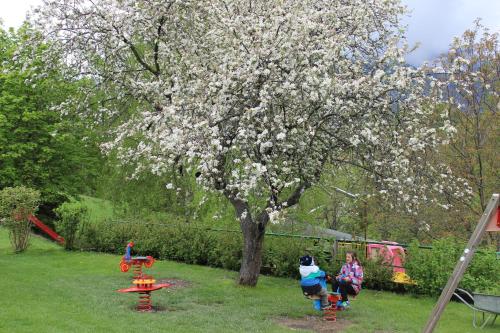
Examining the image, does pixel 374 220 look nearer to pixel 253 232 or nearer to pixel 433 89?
pixel 253 232

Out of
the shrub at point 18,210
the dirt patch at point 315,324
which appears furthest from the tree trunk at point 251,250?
the shrub at point 18,210

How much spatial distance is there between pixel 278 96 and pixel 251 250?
4.91m

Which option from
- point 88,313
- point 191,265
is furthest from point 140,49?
point 88,313

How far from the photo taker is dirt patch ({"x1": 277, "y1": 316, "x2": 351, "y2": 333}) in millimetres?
9883

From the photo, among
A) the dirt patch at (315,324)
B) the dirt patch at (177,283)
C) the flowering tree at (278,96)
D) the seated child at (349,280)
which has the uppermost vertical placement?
the flowering tree at (278,96)

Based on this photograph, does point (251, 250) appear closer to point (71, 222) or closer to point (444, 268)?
point (444, 268)

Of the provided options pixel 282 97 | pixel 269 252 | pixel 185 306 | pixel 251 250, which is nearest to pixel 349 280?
pixel 251 250

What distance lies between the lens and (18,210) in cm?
2025

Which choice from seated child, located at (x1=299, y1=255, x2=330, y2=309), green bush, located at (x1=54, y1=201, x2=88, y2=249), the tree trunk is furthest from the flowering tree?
green bush, located at (x1=54, y1=201, x2=88, y2=249)

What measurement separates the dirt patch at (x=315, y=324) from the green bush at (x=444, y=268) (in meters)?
3.68

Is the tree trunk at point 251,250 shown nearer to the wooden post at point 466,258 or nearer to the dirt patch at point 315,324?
the dirt patch at point 315,324

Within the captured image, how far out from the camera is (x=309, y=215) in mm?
22750

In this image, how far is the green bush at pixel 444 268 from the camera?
42.4ft

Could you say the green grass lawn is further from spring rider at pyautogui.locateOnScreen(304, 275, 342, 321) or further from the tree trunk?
the tree trunk
